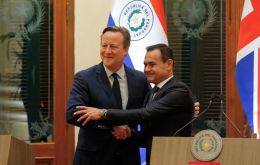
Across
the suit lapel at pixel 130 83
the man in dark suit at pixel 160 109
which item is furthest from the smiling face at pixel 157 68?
the suit lapel at pixel 130 83

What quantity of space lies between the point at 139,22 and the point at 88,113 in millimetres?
1443

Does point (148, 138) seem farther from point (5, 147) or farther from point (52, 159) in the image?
point (52, 159)

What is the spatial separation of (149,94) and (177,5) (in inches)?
68.1

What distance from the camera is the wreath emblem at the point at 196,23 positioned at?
4.94 m

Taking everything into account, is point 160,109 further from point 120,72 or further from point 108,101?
point 120,72

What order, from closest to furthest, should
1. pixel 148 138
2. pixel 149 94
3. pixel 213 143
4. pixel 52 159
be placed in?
pixel 213 143, pixel 148 138, pixel 149 94, pixel 52 159

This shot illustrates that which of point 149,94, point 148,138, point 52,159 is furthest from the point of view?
point 52,159

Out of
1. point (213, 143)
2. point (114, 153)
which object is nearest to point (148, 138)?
point (114, 153)

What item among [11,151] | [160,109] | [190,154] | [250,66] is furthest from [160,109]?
[250,66]

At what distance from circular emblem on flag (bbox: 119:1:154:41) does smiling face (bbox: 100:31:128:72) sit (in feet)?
3.29

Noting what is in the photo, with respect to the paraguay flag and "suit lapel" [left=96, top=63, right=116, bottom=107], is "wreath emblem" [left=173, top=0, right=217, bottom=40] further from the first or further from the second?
"suit lapel" [left=96, top=63, right=116, bottom=107]

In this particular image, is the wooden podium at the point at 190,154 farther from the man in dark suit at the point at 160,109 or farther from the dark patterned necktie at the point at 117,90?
the dark patterned necktie at the point at 117,90

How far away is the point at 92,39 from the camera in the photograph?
490 centimetres

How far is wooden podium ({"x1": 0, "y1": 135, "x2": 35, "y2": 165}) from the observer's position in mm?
2766
